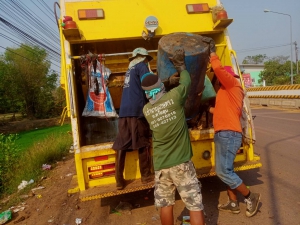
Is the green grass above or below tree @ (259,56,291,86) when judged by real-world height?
below

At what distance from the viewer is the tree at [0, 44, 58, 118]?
95.3ft

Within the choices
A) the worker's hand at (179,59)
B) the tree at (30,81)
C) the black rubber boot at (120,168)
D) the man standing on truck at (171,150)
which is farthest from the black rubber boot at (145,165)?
the tree at (30,81)

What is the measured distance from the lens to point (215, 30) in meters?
4.11

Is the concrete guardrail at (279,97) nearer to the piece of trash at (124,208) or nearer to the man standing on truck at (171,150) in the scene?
the piece of trash at (124,208)

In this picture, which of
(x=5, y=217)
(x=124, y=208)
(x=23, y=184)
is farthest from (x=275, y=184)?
(x=23, y=184)

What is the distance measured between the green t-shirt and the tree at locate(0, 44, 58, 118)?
1147 inches

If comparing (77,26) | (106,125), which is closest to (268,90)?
(106,125)

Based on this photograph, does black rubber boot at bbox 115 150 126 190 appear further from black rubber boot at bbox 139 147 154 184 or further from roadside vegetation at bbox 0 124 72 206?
roadside vegetation at bbox 0 124 72 206

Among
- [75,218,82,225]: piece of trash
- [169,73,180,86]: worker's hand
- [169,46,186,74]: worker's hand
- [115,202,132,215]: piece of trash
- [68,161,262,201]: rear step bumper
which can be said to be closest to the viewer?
[169,46,186,74]: worker's hand

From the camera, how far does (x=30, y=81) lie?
2997 cm

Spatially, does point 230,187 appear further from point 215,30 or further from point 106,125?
point 106,125

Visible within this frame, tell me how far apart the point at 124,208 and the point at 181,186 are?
61.1 inches

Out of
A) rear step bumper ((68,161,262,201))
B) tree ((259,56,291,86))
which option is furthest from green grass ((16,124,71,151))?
tree ((259,56,291,86))

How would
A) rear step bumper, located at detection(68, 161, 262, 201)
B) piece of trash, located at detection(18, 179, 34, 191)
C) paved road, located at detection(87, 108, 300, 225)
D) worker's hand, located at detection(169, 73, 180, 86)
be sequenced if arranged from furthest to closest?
piece of trash, located at detection(18, 179, 34, 191), rear step bumper, located at detection(68, 161, 262, 201), paved road, located at detection(87, 108, 300, 225), worker's hand, located at detection(169, 73, 180, 86)
